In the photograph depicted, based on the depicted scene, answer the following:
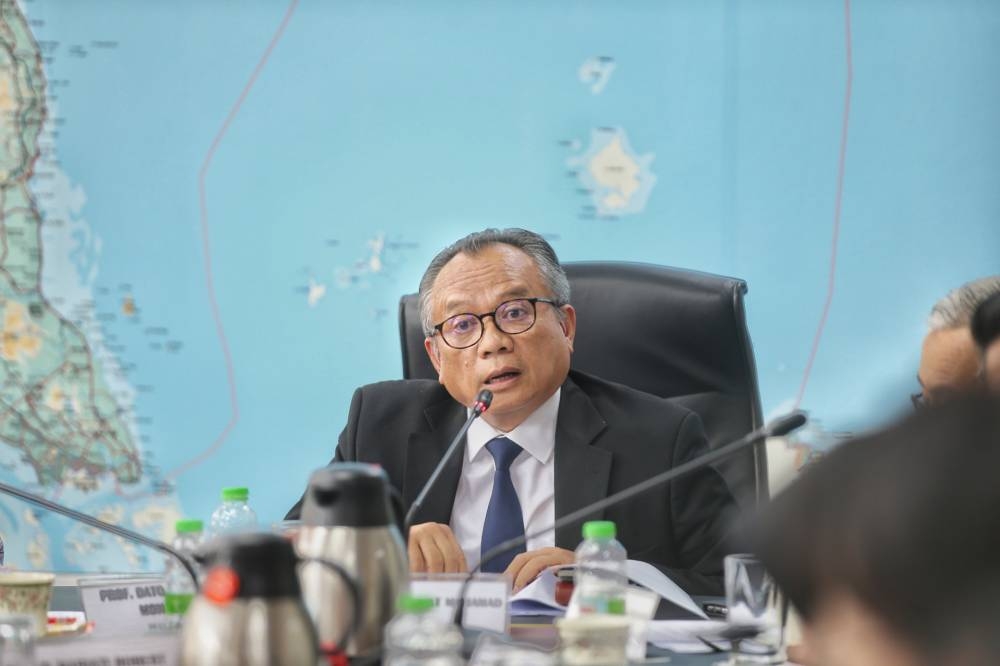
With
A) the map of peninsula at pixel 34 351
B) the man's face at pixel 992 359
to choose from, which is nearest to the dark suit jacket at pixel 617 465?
the man's face at pixel 992 359

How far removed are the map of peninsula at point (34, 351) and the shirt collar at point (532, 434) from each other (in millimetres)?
1601

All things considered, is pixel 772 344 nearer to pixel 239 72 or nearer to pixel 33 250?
pixel 239 72

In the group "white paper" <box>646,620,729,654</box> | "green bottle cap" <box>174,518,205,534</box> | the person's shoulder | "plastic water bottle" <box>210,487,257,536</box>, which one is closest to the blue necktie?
the person's shoulder

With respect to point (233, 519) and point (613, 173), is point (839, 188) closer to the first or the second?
point (613, 173)

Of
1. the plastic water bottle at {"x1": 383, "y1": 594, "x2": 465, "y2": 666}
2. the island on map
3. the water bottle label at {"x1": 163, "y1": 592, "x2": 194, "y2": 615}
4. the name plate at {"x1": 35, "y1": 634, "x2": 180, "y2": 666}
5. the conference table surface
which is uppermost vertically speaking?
the island on map

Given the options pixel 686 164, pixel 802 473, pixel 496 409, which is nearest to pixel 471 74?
pixel 686 164

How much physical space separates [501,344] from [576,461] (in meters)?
0.28

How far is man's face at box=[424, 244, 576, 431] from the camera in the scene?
7.41 feet

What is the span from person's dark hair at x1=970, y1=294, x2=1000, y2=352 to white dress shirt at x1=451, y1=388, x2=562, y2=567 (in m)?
0.92

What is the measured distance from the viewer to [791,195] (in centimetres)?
321

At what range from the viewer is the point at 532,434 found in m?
2.29

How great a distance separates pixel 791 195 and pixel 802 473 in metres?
2.71

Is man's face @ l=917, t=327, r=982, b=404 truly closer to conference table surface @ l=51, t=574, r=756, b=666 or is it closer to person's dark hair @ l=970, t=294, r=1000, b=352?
person's dark hair @ l=970, t=294, r=1000, b=352

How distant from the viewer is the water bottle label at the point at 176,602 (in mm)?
1379
